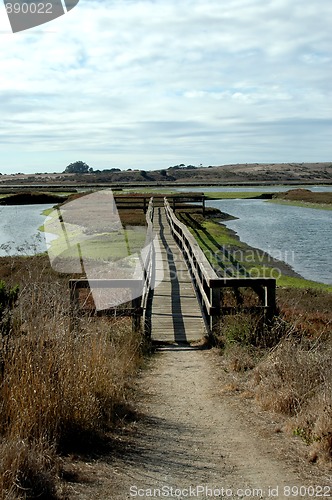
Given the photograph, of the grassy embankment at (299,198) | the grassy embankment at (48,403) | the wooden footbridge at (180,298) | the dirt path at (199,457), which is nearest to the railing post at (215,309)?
the wooden footbridge at (180,298)

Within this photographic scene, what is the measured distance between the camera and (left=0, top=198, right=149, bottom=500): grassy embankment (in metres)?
4.23

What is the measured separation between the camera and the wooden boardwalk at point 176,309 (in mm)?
11117

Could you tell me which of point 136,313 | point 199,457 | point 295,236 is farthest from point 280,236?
point 199,457

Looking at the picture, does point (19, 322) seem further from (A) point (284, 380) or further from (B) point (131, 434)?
(A) point (284, 380)

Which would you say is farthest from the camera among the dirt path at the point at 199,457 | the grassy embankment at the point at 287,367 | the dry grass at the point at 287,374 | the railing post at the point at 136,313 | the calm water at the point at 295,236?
the calm water at the point at 295,236

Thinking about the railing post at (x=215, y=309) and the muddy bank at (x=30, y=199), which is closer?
the railing post at (x=215, y=309)

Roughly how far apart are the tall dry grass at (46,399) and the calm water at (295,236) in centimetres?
1669

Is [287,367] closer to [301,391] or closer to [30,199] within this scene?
[301,391]

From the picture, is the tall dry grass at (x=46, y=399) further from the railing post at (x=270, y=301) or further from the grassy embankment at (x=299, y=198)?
the grassy embankment at (x=299, y=198)

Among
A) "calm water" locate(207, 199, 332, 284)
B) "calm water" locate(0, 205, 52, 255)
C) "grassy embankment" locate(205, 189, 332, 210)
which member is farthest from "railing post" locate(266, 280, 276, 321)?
"grassy embankment" locate(205, 189, 332, 210)

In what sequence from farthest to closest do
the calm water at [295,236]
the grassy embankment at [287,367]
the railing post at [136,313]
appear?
the calm water at [295,236] < the railing post at [136,313] < the grassy embankment at [287,367]

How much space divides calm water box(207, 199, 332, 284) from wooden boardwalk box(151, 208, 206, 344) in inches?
303

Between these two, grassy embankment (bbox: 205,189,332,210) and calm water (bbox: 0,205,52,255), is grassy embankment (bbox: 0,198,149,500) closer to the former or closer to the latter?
calm water (bbox: 0,205,52,255)

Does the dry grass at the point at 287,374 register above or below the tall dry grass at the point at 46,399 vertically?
below
